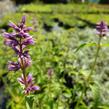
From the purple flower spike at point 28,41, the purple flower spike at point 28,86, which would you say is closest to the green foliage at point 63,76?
the purple flower spike at point 28,86

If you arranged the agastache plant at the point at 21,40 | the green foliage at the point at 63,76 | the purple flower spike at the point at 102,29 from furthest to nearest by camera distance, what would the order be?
the green foliage at the point at 63,76, the purple flower spike at the point at 102,29, the agastache plant at the point at 21,40

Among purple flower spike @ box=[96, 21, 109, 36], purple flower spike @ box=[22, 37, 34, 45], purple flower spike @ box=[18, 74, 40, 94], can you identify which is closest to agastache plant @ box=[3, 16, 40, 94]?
purple flower spike @ box=[22, 37, 34, 45]

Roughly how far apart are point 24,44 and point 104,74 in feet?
11.3

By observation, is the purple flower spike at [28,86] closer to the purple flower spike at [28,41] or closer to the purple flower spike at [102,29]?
the purple flower spike at [28,41]

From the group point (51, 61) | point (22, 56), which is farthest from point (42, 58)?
point (22, 56)

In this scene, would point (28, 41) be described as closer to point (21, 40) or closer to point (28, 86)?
point (21, 40)

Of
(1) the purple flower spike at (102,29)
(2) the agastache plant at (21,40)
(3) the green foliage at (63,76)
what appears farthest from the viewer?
(3) the green foliage at (63,76)

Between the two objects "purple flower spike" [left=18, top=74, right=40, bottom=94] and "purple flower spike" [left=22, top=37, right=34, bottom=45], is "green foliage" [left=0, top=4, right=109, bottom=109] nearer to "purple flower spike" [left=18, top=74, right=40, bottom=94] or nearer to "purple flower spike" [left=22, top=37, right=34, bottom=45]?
"purple flower spike" [left=18, top=74, right=40, bottom=94]

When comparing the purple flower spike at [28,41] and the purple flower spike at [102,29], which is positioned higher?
the purple flower spike at [28,41]

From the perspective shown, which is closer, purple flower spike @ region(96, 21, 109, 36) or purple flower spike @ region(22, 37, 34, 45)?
purple flower spike @ region(22, 37, 34, 45)

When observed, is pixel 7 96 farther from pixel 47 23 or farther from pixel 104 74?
pixel 47 23

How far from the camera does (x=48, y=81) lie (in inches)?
174

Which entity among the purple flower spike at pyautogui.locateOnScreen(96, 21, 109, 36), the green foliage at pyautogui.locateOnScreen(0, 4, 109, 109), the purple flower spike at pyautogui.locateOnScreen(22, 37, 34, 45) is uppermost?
the purple flower spike at pyautogui.locateOnScreen(22, 37, 34, 45)

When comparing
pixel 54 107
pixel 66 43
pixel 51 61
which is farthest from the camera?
pixel 66 43
